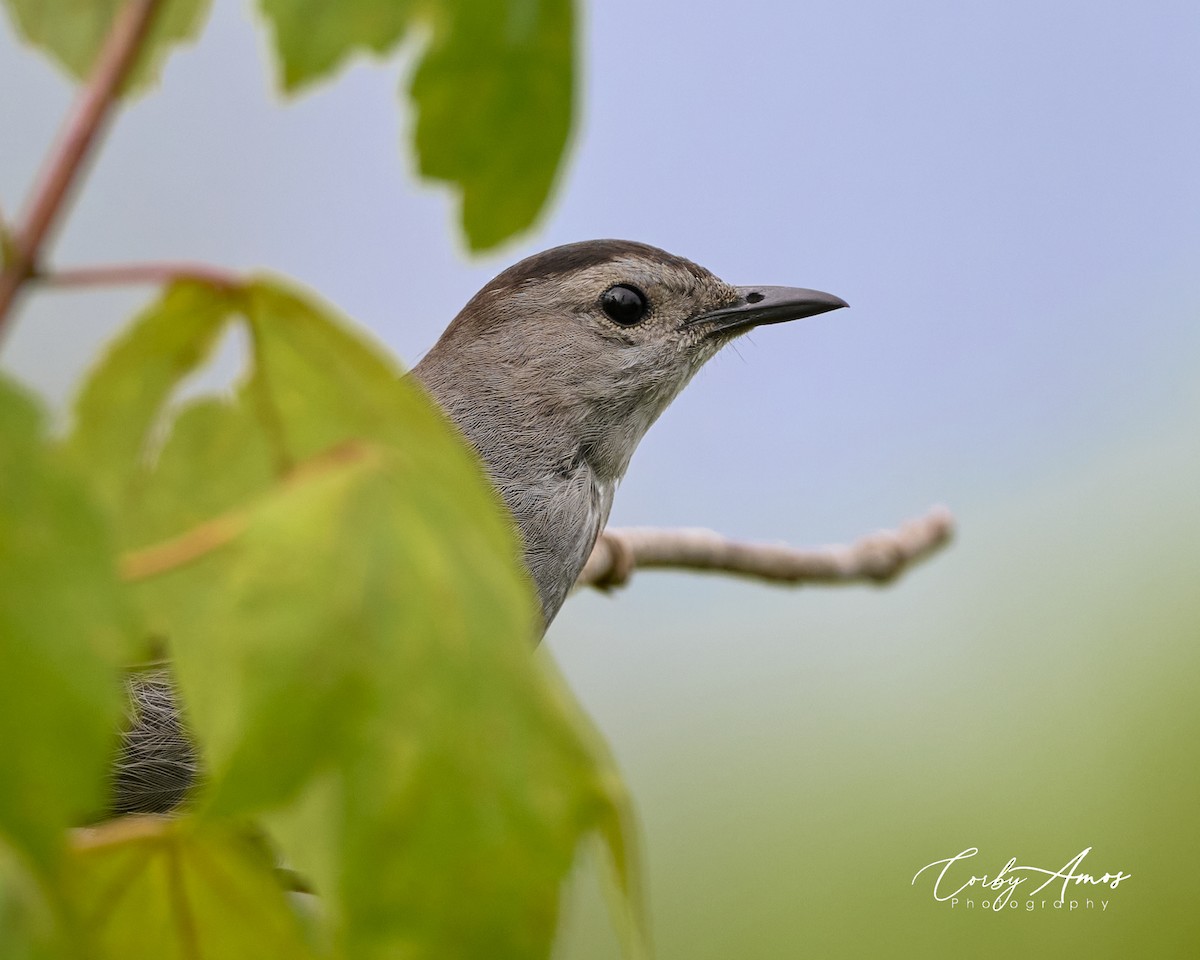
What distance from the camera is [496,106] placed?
3.53 ft

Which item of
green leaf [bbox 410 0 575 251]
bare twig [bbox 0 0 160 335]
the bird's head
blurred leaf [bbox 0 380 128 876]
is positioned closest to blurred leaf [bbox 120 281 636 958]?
blurred leaf [bbox 0 380 128 876]

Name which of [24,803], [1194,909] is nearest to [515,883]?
[24,803]

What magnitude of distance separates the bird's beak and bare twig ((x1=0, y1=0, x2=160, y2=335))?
3.05m

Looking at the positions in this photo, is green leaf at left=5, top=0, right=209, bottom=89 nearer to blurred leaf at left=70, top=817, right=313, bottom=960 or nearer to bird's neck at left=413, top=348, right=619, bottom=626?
blurred leaf at left=70, top=817, right=313, bottom=960

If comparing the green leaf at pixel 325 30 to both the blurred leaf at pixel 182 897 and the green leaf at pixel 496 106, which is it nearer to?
the green leaf at pixel 496 106

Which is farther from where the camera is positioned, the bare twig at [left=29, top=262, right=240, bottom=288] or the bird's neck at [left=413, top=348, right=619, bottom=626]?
the bird's neck at [left=413, top=348, right=619, bottom=626]

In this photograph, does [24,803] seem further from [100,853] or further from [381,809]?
[100,853]

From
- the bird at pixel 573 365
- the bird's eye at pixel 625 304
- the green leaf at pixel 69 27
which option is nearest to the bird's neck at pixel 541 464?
the bird at pixel 573 365

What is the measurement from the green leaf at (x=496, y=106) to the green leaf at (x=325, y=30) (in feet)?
0.18

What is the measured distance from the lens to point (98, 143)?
0.83 metres

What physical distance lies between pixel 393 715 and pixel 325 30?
0.53 metres

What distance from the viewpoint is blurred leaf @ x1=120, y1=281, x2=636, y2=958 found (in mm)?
768

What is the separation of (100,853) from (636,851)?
43 cm

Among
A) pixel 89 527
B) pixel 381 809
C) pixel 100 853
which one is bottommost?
pixel 100 853
